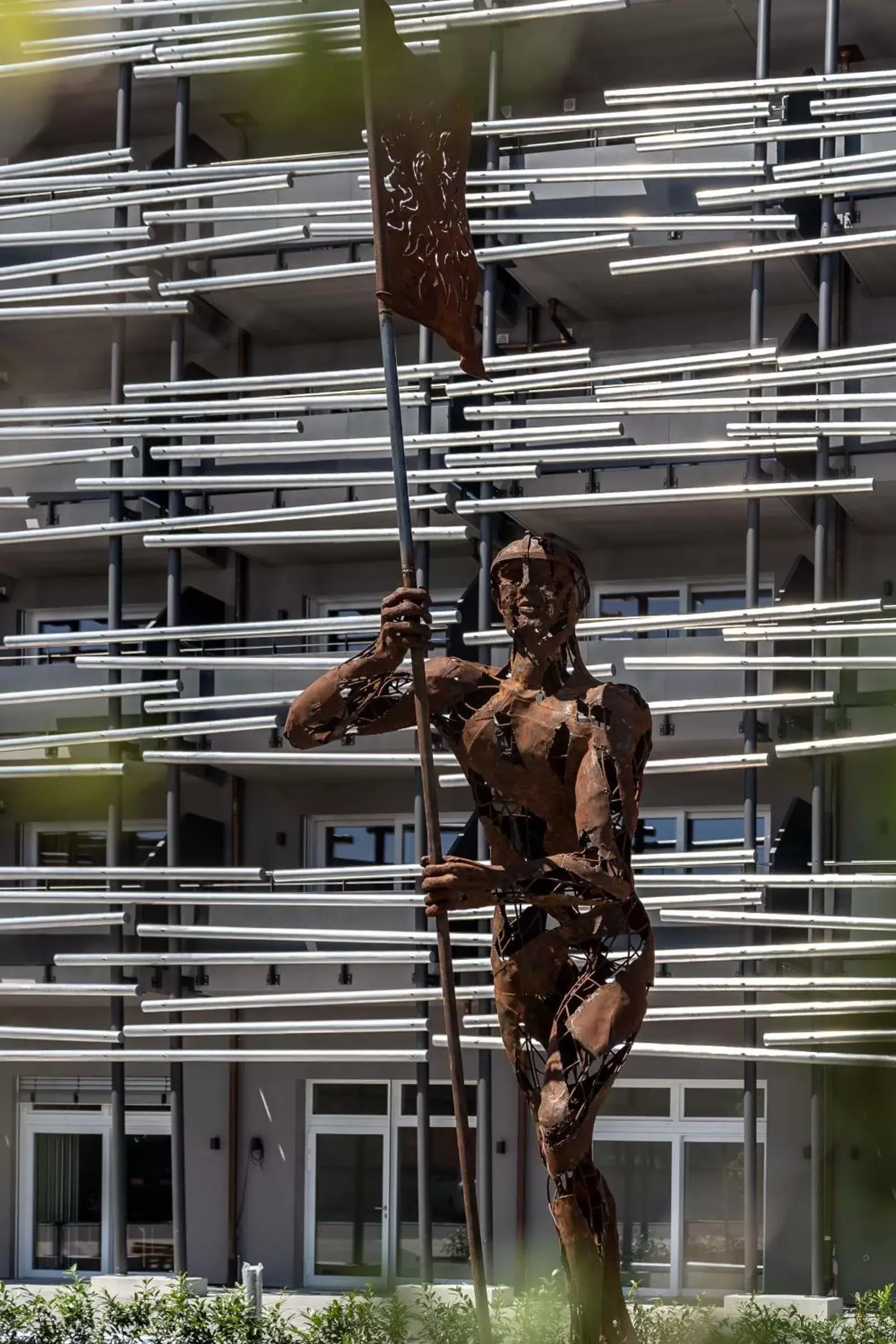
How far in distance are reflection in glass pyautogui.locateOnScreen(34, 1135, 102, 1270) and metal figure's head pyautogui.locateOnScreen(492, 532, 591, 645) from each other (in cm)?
1847

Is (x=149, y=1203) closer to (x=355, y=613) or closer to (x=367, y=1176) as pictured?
(x=367, y=1176)

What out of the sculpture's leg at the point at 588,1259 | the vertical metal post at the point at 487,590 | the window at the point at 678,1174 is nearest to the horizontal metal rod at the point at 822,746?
the vertical metal post at the point at 487,590

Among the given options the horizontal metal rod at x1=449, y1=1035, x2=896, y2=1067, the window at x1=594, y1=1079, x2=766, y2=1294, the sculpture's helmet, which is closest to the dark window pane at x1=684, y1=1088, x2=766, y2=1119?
the window at x1=594, y1=1079, x2=766, y2=1294

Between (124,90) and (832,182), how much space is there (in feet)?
24.8

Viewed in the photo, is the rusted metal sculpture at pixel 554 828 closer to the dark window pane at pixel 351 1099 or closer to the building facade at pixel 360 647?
the building facade at pixel 360 647

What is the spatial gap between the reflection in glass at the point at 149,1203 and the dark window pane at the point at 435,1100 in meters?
2.68

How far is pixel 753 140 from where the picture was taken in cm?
2002

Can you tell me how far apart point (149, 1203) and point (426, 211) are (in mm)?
18880

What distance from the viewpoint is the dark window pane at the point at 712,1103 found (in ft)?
72.7

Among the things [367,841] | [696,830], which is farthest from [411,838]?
[696,830]

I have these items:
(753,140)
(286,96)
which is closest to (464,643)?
(753,140)

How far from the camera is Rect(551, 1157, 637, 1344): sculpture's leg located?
6613 millimetres

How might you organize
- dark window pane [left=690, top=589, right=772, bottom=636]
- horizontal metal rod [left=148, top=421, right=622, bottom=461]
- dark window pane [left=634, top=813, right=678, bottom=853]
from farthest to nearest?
dark window pane [left=690, top=589, right=772, bottom=636]
dark window pane [left=634, top=813, right=678, bottom=853]
horizontal metal rod [left=148, top=421, right=622, bottom=461]

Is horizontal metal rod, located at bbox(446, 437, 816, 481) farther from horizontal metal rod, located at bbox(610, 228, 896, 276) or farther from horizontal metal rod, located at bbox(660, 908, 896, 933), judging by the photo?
horizontal metal rod, located at bbox(660, 908, 896, 933)
